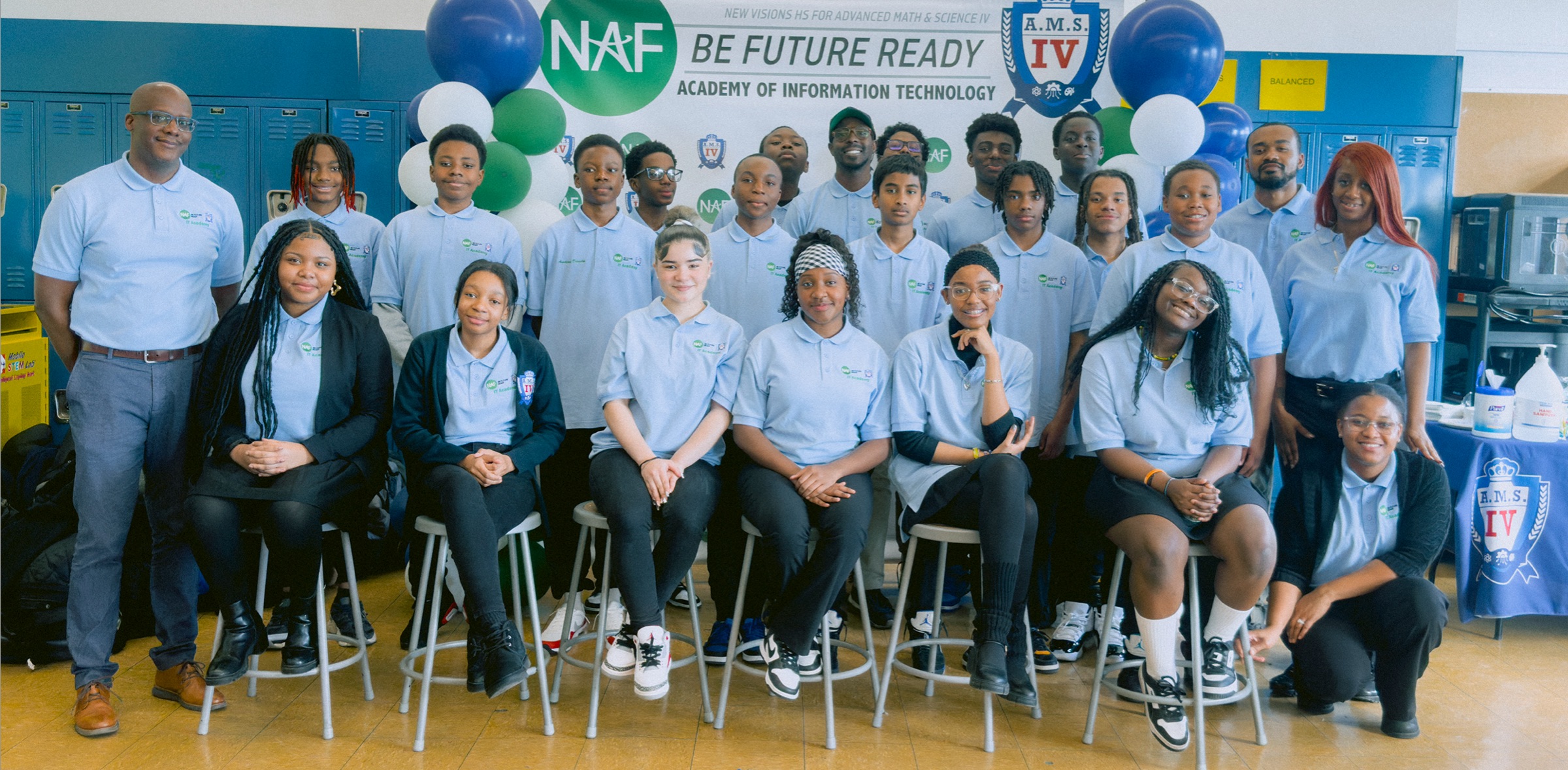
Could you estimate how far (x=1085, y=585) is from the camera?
308 cm

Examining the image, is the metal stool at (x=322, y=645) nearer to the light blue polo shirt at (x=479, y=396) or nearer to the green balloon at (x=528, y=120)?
the light blue polo shirt at (x=479, y=396)

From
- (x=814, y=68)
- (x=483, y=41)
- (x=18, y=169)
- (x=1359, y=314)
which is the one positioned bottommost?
(x=1359, y=314)

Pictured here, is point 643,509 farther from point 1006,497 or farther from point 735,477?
point 1006,497

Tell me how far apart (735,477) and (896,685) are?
736 mm

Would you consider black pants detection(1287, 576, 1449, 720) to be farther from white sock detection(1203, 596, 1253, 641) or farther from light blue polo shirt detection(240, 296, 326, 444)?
light blue polo shirt detection(240, 296, 326, 444)

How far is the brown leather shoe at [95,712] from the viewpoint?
2.45 metres

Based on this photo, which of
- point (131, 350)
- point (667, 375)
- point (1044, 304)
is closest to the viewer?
point (131, 350)

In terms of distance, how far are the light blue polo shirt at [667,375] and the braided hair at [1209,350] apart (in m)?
0.96

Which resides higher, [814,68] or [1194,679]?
[814,68]

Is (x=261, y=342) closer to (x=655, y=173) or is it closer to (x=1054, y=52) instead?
(x=655, y=173)

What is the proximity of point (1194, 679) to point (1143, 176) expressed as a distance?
2.02 meters

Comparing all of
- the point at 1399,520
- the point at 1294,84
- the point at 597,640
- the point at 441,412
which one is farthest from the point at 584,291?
the point at 1294,84

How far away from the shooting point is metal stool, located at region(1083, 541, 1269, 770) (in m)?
2.40

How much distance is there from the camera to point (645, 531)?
247cm
